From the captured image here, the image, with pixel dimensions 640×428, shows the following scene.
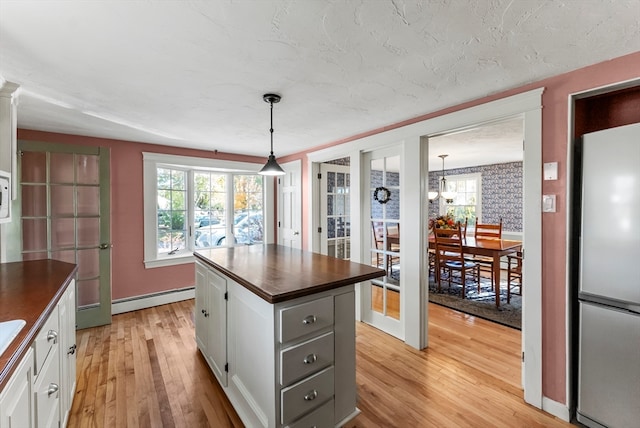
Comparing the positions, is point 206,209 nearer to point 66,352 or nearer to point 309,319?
point 66,352

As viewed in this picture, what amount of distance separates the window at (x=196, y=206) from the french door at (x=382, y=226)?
211cm

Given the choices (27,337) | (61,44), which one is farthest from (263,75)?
(27,337)

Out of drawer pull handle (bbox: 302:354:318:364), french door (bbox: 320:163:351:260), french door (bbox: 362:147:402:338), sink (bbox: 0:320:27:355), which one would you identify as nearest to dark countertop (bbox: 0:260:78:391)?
sink (bbox: 0:320:27:355)

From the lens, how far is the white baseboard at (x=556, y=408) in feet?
5.71

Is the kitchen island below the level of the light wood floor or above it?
above

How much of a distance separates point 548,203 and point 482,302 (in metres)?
2.36

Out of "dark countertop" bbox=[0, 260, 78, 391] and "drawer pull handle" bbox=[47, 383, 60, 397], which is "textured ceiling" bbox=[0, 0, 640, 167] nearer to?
"dark countertop" bbox=[0, 260, 78, 391]

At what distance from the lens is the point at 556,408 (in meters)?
1.78

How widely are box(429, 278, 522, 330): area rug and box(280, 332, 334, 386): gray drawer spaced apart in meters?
2.51

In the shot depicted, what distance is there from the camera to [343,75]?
5.95 ft

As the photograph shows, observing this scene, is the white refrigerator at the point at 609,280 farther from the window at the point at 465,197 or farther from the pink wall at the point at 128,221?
the window at the point at 465,197

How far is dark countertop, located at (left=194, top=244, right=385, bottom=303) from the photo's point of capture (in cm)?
142

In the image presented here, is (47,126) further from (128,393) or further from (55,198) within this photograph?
(128,393)

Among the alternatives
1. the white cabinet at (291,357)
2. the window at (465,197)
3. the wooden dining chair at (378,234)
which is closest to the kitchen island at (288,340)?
the white cabinet at (291,357)
